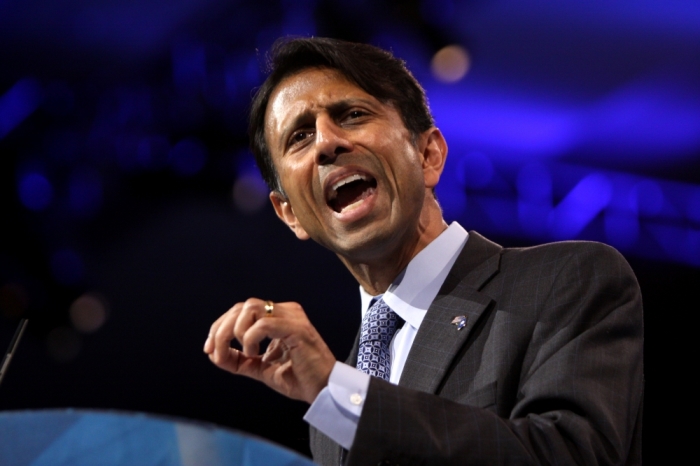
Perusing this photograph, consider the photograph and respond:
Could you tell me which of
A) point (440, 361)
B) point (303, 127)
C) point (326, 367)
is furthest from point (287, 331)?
point (303, 127)

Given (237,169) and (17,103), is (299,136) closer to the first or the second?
(237,169)

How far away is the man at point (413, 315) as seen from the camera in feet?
3.87

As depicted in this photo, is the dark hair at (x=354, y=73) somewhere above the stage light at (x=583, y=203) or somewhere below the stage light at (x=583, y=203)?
above

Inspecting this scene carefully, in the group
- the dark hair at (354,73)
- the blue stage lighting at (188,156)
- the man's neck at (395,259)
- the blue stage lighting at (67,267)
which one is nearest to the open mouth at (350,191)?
the man's neck at (395,259)

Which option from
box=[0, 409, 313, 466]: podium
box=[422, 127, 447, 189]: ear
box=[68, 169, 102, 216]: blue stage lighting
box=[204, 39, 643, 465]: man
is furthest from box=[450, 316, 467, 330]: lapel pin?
box=[68, 169, 102, 216]: blue stage lighting

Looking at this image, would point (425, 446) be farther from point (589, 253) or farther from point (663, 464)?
point (663, 464)

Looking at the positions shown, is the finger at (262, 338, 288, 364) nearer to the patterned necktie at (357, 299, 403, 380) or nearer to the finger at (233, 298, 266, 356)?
the finger at (233, 298, 266, 356)

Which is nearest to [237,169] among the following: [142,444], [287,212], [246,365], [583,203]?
[287,212]

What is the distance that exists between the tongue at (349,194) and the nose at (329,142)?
88mm

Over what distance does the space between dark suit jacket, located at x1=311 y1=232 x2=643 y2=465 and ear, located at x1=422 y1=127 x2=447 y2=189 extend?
0.29 m

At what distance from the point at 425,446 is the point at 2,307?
2364 millimetres

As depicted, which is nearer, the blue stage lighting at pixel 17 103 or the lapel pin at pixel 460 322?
the lapel pin at pixel 460 322

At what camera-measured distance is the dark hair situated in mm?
2002

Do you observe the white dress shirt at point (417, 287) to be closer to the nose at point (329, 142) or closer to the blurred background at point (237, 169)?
the nose at point (329, 142)
